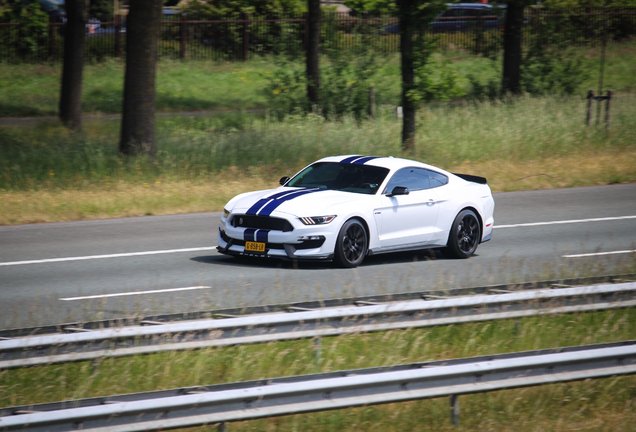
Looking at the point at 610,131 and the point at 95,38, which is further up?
the point at 95,38

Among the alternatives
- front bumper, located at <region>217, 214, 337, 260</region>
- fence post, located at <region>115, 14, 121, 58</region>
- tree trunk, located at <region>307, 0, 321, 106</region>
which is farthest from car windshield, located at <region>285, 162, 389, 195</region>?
fence post, located at <region>115, 14, 121, 58</region>

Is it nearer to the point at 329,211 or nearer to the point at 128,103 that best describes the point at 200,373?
the point at 329,211

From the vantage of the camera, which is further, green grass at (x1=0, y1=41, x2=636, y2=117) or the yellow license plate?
green grass at (x1=0, y1=41, x2=636, y2=117)

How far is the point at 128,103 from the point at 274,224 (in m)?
9.49

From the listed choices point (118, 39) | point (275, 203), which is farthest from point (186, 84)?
point (275, 203)

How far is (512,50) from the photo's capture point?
29.3m

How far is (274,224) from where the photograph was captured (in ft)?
32.8

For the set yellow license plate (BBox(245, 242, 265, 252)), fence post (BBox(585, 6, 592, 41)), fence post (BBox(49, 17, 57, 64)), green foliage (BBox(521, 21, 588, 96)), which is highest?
fence post (BBox(585, 6, 592, 41))

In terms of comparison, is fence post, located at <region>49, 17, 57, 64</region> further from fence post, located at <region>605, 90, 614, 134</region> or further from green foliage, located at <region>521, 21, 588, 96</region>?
fence post, located at <region>605, 90, 614, 134</region>

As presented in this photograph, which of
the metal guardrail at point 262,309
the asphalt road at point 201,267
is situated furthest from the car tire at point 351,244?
the metal guardrail at point 262,309

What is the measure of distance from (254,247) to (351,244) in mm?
1284

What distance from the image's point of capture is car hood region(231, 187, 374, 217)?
32.7ft

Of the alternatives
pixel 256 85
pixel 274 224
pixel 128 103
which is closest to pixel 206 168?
pixel 128 103

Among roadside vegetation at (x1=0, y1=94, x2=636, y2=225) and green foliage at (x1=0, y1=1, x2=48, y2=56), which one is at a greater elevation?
green foliage at (x1=0, y1=1, x2=48, y2=56)
